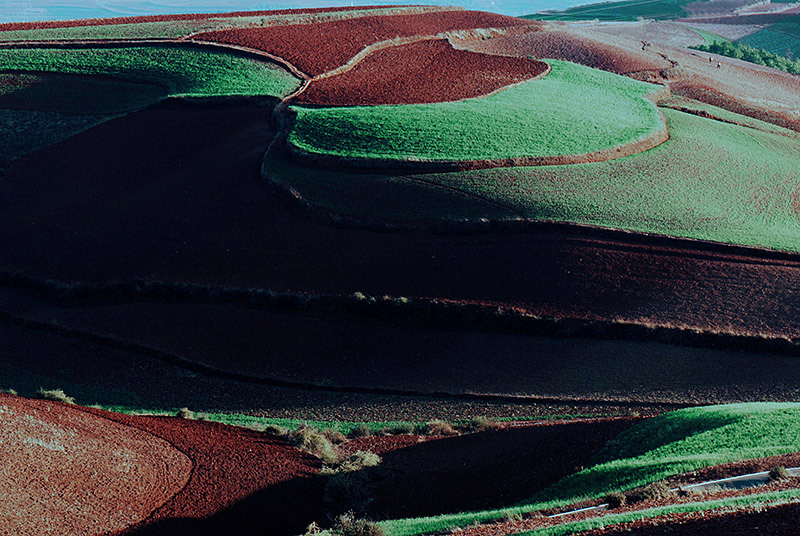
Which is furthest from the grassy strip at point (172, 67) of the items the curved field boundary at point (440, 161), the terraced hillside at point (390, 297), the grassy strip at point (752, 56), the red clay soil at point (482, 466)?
the grassy strip at point (752, 56)

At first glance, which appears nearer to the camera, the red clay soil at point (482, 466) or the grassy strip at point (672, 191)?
the red clay soil at point (482, 466)

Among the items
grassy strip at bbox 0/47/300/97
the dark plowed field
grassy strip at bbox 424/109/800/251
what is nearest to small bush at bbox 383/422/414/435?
the dark plowed field

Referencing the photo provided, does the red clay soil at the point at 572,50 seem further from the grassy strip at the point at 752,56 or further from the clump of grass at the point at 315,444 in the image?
the clump of grass at the point at 315,444

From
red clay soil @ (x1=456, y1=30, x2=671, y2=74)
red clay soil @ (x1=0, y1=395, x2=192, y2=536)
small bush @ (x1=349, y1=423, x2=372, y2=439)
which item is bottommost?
small bush @ (x1=349, y1=423, x2=372, y2=439)

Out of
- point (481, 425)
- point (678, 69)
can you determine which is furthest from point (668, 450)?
point (678, 69)

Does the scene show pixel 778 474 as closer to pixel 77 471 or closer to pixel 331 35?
pixel 77 471

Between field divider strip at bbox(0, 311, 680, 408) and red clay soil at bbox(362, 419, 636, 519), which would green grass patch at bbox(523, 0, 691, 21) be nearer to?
field divider strip at bbox(0, 311, 680, 408)
